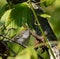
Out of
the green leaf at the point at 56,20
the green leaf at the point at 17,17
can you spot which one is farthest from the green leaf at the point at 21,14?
the green leaf at the point at 56,20

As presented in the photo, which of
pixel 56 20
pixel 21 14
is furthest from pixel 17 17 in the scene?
pixel 56 20

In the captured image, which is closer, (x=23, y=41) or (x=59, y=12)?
(x=59, y=12)

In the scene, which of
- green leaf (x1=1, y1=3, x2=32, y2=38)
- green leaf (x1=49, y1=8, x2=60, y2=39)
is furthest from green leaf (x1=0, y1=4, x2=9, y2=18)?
green leaf (x1=49, y1=8, x2=60, y2=39)

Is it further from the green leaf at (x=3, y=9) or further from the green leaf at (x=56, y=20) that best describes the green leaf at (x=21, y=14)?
the green leaf at (x=56, y=20)

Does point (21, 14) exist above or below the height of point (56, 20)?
below

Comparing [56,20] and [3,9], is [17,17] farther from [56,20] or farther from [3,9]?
[56,20]

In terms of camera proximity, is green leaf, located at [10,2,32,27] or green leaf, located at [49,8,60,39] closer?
green leaf, located at [49,8,60,39]

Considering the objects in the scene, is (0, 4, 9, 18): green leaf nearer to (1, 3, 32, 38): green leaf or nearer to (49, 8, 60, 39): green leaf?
(1, 3, 32, 38): green leaf

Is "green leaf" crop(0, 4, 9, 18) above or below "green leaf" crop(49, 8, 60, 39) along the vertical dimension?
below

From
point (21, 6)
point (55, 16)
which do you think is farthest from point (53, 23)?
point (21, 6)

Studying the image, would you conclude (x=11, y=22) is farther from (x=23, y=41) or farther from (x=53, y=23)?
(x=53, y=23)

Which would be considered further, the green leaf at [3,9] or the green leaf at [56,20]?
the green leaf at [3,9]
